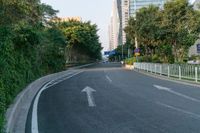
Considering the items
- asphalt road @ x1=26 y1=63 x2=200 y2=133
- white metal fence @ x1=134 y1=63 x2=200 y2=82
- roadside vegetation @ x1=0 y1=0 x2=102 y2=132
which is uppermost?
roadside vegetation @ x1=0 y1=0 x2=102 y2=132

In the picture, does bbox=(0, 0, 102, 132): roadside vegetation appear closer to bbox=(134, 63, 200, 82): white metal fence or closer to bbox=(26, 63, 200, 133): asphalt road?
bbox=(26, 63, 200, 133): asphalt road

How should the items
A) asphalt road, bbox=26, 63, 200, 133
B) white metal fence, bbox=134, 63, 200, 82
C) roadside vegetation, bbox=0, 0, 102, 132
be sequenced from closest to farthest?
asphalt road, bbox=26, 63, 200, 133 < roadside vegetation, bbox=0, 0, 102, 132 < white metal fence, bbox=134, 63, 200, 82

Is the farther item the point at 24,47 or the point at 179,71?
the point at 179,71

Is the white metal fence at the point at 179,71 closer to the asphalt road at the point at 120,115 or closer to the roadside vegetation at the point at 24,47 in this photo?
the asphalt road at the point at 120,115

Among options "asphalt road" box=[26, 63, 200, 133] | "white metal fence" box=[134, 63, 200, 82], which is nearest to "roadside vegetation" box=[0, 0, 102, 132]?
"asphalt road" box=[26, 63, 200, 133]

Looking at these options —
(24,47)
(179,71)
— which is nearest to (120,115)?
(24,47)

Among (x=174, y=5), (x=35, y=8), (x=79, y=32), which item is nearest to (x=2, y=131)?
(x=35, y=8)

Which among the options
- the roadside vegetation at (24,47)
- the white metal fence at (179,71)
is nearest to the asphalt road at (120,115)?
the roadside vegetation at (24,47)

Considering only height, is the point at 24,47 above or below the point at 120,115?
above

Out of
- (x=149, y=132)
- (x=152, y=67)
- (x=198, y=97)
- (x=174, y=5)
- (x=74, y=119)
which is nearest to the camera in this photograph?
(x=149, y=132)

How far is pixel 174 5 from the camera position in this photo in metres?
35.9

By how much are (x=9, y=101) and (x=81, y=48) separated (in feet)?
230

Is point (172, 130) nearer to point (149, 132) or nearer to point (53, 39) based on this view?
point (149, 132)

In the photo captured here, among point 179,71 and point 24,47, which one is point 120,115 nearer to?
point 24,47
